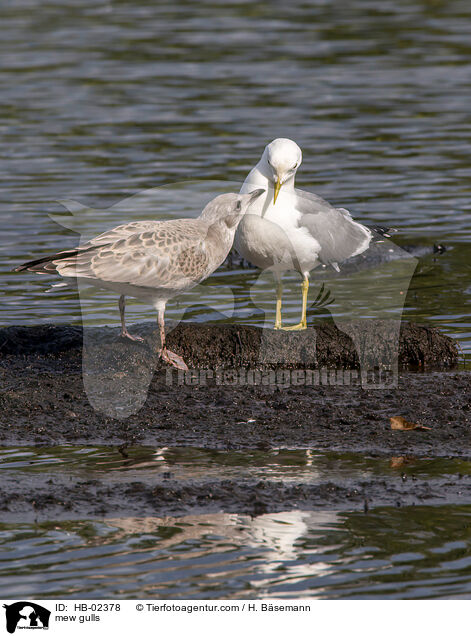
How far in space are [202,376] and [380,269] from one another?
4.10 metres

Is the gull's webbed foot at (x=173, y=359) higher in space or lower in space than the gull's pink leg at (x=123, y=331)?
lower

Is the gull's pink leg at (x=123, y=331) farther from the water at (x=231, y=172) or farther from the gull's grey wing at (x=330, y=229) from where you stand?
the gull's grey wing at (x=330, y=229)

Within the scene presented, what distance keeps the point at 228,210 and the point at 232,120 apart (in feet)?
30.6

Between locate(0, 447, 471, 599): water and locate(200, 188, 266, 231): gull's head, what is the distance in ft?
10.4

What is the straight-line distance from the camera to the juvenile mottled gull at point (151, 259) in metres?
7.71

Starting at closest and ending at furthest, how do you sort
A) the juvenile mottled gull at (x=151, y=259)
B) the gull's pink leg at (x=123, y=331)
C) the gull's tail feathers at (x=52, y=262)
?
the gull's tail feathers at (x=52, y=262) < the juvenile mottled gull at (x=151, y=259) < the gull's pink leg at (x=123, y=331)

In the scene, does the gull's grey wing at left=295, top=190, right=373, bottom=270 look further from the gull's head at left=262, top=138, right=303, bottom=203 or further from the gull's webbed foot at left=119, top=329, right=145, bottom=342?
the gull's webbed foot at left=119, top=329, right=145, bottom=342

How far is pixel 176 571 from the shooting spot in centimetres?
500

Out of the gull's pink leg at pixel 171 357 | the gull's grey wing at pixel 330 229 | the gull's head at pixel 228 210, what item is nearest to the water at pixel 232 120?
the gull's grey wing at pixel 330 229

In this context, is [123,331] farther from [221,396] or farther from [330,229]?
[330,229]
